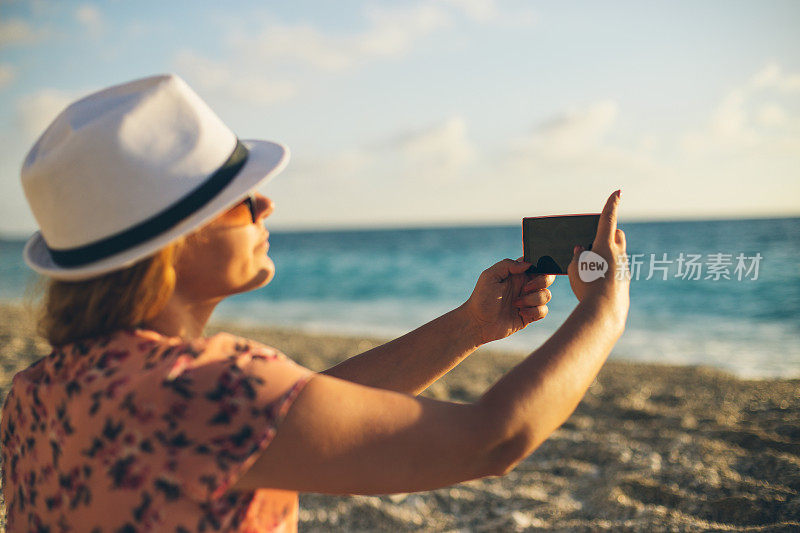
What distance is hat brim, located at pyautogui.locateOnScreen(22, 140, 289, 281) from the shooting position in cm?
108

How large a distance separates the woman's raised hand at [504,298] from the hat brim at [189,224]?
75cm

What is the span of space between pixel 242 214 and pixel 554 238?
0.84 m

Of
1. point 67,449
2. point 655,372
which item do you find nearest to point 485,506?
point 67,449

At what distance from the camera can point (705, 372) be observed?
7.31m

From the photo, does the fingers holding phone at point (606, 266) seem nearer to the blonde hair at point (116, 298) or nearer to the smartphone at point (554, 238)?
the smartphone at point (554, 238)

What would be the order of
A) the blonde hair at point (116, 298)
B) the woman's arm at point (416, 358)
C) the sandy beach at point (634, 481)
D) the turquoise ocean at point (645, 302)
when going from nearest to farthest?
the blonde hair at point (116, 298), the woman's arm at point (416, 358), the sandy beach at point (634, 481), the turquoise ocean at point (645, 302)

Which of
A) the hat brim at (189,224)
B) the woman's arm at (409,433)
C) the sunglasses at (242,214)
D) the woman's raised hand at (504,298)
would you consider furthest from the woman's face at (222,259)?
the woman's raised hand at (504,298)

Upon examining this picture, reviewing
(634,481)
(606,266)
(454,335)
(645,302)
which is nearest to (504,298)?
(454,335)

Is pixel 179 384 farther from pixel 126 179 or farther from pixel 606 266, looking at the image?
pixel 606 266

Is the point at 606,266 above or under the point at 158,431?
above

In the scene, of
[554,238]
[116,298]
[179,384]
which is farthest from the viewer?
[554,238]

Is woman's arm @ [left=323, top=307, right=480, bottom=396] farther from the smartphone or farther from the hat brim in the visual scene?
the hat brim

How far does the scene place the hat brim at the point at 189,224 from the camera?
1083mm

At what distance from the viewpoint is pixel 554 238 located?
1.63 meters
